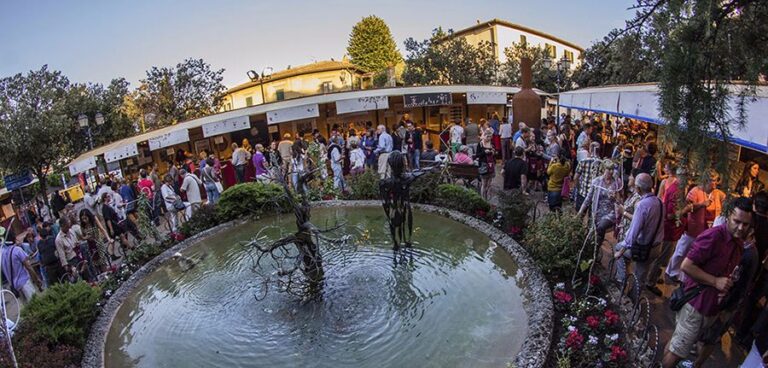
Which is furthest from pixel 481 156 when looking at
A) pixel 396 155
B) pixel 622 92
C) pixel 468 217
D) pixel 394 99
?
pixel 394 99

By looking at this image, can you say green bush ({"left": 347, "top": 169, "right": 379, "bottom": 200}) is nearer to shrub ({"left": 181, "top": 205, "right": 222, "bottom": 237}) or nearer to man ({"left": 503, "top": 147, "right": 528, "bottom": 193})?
man ({"left": 503, "top": 147, "right": 528, "bottom": 193})

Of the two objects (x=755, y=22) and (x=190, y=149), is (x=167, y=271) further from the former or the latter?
(x=190, y=149)

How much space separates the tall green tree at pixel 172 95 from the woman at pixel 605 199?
2867cm

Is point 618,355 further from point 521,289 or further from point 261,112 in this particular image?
point 261,112

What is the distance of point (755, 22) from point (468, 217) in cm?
596

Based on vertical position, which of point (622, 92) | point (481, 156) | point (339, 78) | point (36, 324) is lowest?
point (36, 324)

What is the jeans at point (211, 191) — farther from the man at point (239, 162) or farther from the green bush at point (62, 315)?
the green bush at point (62, 315)

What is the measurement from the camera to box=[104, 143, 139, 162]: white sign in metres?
14.9

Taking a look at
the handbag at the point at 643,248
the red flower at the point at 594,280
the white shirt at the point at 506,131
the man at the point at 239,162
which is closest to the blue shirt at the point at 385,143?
the white shirt at the point at 506,131

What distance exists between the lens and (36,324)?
6047mm

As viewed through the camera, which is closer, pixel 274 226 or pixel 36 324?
pixel 36 324

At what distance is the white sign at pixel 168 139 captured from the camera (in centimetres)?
1568

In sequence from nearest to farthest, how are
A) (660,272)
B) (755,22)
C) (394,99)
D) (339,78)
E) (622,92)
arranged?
1. (755,22)
2. (660,272)
3. (622,92)
4. (394,99)
5. (339,78)

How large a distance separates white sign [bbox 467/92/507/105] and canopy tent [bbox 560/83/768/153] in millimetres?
2633
